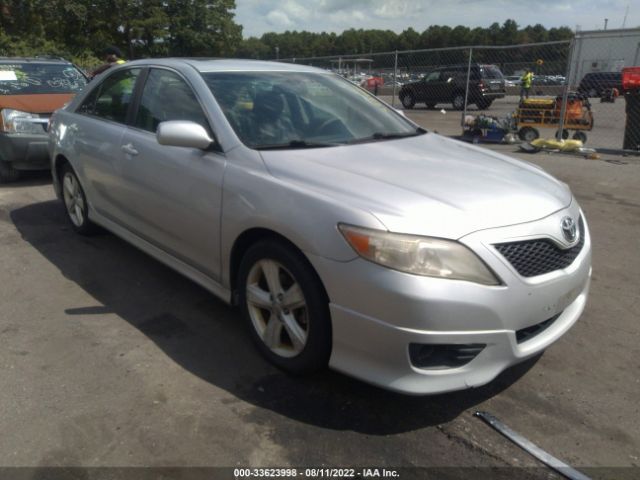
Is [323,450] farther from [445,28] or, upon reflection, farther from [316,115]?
[445,28]

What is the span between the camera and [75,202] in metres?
5.10

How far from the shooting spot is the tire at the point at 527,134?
12.0m

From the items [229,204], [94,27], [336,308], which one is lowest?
[336,308]

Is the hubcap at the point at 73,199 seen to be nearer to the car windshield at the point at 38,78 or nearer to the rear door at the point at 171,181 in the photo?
the rear door at the point at 171,181

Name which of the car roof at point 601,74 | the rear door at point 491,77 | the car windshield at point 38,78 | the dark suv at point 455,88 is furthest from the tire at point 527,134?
the car roof at point 601,74

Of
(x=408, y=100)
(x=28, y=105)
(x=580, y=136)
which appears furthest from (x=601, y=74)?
(x=28, y=105)

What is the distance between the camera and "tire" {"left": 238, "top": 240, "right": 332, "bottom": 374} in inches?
103

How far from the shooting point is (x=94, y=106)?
4.75 metres

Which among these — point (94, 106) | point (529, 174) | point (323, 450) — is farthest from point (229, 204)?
point (94, 106)

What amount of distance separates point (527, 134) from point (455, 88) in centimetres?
952

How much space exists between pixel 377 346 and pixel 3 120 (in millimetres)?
6460

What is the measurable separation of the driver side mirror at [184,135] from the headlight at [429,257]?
132cm

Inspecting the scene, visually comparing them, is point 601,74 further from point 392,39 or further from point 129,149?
point 392,39

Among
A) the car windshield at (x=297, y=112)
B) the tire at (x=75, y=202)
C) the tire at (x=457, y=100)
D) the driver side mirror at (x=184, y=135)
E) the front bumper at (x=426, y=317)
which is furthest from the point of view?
the tire at (x=457, y=100)
